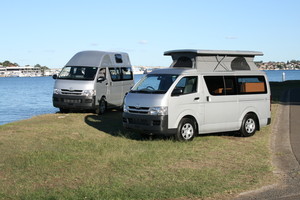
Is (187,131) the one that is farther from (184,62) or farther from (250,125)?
(250,125)

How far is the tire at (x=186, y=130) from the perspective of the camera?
11734 millimetres

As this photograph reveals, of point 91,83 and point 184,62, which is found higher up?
point 184,62

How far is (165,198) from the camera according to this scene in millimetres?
6895

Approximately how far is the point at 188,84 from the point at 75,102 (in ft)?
24.0

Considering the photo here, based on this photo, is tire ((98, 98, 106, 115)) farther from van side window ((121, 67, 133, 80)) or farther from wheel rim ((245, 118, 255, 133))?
wheel rim ((245, 118, 255, 133))

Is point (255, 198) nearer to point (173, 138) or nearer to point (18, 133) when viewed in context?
point (173, 138)

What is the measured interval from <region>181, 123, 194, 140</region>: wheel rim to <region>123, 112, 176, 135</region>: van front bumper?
1.07 ft

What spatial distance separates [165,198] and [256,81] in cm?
757

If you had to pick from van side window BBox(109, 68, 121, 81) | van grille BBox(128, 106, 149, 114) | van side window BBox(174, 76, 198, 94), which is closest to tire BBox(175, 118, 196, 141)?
van side window BBox(174, 76, 198, 94)

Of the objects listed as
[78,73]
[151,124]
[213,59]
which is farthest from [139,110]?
[78,73]

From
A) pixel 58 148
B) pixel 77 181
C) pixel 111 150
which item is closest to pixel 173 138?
pixel 111 150

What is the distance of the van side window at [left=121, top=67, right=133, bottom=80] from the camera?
69.5ft

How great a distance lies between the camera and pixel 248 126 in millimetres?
13297

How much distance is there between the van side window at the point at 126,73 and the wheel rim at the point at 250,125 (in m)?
8.89
